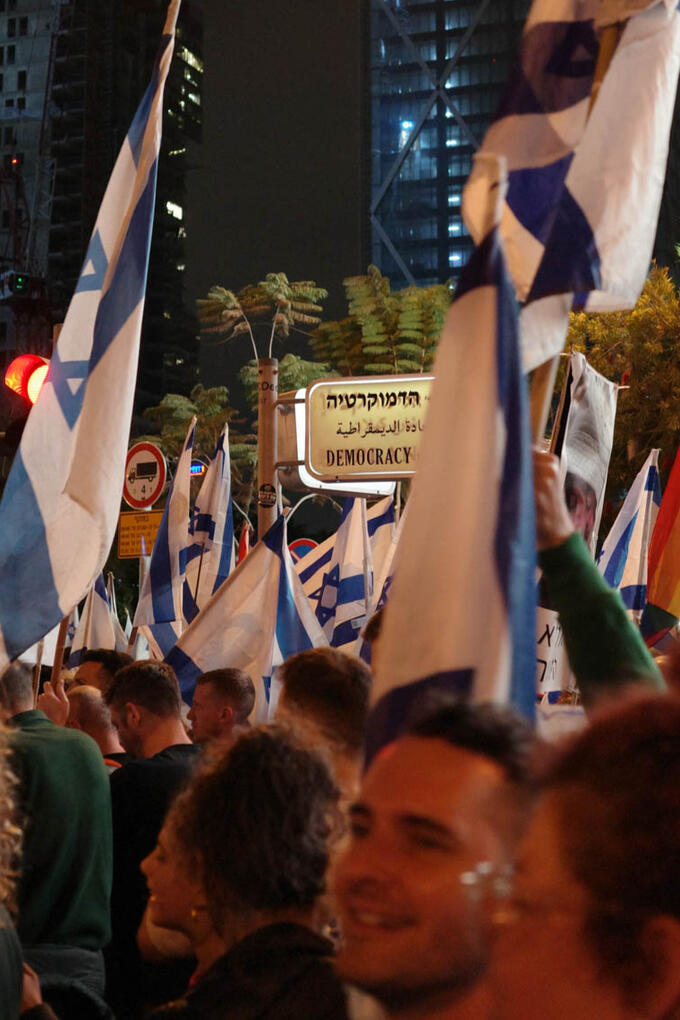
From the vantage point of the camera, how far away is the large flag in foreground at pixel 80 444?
4.70 metres

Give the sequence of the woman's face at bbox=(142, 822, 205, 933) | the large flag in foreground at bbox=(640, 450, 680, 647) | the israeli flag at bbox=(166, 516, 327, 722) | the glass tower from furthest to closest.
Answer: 1. the glass tower
2. the large flag in foreground at bbox=(640, 450, 680, 647)
3. the israeli flag at bbox=(166, 516, 327, 722)
4. the woman's face at bbox=(142, 822, 205, 933)

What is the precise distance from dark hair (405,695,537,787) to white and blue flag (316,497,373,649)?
1008cm

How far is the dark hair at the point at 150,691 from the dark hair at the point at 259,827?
2.82 meters

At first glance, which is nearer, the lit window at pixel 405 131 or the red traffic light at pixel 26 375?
the red traffic light at pixel 26 375

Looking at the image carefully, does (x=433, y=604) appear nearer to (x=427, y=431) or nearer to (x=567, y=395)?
(x=427, y=431)

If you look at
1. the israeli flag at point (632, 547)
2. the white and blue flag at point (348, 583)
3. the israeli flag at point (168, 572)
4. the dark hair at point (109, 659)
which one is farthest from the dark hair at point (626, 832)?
the white and blue flag at point (348, 583)

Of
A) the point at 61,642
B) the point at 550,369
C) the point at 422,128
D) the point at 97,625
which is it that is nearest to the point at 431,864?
the point at 550,369

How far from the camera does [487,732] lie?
1.81 m

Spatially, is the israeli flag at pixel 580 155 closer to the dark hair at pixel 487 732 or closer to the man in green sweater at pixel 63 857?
the dark hair at pixel 487 732

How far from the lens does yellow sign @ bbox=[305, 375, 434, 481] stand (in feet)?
35.3

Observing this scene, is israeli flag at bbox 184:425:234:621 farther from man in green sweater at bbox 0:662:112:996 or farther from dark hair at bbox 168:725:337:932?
dark hair at bbox 168:725:337:932

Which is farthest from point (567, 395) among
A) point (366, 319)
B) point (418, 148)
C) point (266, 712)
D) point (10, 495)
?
point (418, 148)

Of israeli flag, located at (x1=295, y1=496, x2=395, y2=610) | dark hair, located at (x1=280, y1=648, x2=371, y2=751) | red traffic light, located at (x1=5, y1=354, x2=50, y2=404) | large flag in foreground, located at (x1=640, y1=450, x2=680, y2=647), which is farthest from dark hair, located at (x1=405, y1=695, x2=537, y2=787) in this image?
israeli flag, located at (x1=295, y1=496, x2=395, y2=610)

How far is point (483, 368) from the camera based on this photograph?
2.43m
